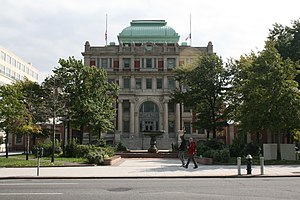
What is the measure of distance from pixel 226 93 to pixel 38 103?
2021cm

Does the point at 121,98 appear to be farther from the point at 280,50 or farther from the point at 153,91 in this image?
the point at 280,50

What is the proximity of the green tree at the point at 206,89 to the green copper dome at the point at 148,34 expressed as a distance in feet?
104

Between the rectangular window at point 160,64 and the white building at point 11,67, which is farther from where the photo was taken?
the white building at point 11,67

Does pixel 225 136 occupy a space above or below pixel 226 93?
below

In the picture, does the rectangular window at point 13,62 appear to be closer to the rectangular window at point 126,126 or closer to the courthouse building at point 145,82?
the courthouse building at point 145,82

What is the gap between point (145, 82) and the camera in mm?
67562

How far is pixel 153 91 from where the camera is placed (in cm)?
6719

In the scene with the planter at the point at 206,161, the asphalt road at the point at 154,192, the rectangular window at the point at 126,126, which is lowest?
the planter at the point at 206,161

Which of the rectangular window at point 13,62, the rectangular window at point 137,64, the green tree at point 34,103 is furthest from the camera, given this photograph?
the rectangular window at point 13,62

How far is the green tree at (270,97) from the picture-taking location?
85.6 ft

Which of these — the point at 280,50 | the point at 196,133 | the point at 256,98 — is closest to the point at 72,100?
the point at 256,98

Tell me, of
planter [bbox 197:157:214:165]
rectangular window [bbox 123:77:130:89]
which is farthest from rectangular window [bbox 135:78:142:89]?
planter [bbox 197:157:214:165]

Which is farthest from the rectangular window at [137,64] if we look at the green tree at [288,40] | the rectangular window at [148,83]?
the green tree at [288,40]

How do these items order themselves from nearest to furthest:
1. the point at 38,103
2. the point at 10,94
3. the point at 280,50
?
the point at 10,94 → the point at 280,50 → the point at 38,103
